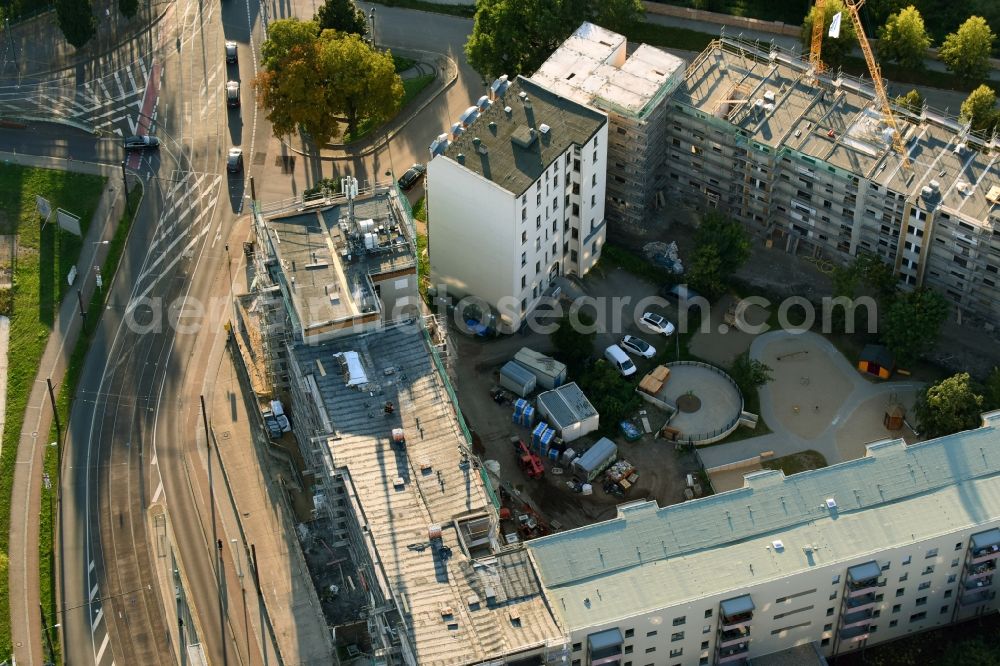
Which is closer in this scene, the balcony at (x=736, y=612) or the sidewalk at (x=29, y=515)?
the balcony at (x=736, y=612)

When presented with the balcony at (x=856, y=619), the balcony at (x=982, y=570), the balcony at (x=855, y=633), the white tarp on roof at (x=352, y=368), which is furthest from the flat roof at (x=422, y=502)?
the balcony at (x=982, y=570)

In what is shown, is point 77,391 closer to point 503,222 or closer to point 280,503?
point 280,503

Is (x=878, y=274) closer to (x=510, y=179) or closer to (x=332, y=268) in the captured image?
(x=510, y=179)

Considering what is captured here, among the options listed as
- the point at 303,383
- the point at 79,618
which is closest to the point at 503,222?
the point at 303,383

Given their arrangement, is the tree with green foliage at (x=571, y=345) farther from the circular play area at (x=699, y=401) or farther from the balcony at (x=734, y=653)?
the balcony at (x=734, y=653)

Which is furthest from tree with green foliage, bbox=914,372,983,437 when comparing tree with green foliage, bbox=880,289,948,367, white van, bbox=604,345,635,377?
white van, bbox=604,345,635,377

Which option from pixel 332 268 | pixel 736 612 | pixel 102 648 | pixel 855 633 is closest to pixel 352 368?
pixel 332 268
